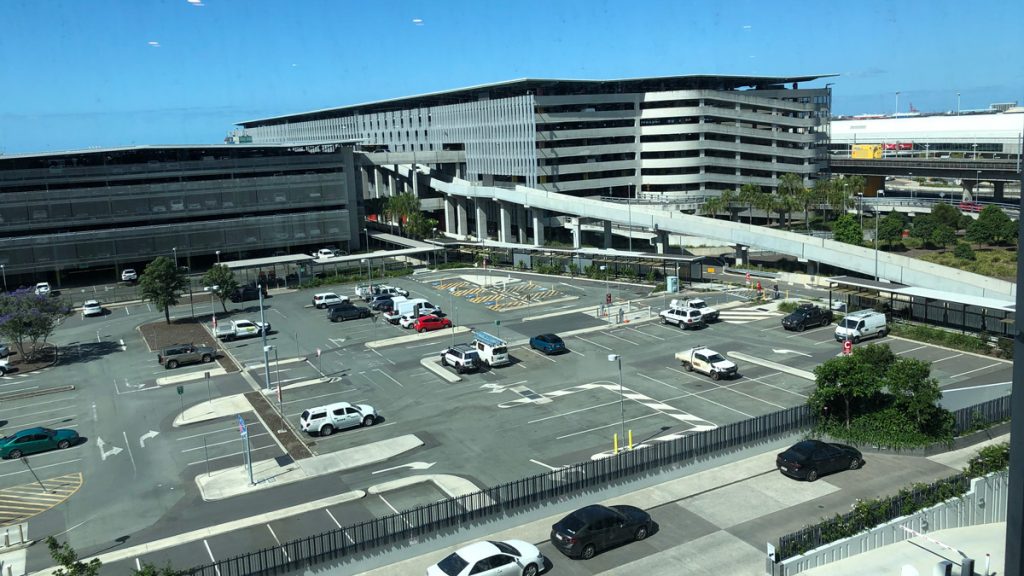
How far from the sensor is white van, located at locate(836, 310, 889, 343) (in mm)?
37906

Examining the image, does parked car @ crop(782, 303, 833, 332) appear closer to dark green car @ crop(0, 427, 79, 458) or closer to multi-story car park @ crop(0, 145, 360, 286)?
dark green car @ crop(0, 427, 79, 458)

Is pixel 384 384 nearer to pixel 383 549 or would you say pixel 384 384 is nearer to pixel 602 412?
pixel 602 412

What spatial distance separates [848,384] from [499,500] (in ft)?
39.9

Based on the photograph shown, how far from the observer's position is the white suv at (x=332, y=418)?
28625 mm

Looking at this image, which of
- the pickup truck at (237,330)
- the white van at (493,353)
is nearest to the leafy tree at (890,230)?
the white van at (493,353)

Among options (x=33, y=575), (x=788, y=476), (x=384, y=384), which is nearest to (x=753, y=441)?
(x=788, y=476)

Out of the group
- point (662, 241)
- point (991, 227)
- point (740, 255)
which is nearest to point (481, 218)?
point (662, 241)

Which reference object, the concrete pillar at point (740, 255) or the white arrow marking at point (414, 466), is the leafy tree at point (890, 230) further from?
the white arrow marking at point (414, 466)

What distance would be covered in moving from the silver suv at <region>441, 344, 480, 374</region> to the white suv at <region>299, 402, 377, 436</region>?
276 inches

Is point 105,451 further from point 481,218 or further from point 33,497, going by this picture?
point 481,218

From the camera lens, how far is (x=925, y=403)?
948 inches

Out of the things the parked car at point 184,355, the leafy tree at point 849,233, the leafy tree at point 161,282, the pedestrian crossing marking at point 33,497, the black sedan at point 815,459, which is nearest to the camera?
the black sedan at point 815,459

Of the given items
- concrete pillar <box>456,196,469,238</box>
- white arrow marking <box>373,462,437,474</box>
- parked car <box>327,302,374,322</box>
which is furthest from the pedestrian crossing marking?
concrete pillar <box>456,196,469,238</box>

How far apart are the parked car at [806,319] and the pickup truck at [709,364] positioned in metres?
8.41
